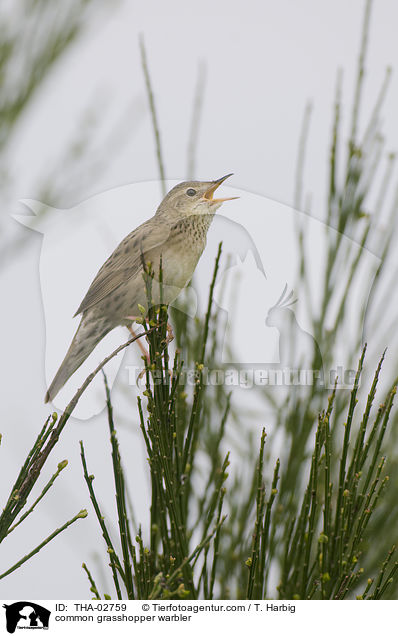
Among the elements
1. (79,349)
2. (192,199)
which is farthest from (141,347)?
(192,199)

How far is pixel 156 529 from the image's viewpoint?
1.36 metres

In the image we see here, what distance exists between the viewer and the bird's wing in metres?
1.16

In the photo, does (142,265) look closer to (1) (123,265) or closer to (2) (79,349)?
(1) (123,265)

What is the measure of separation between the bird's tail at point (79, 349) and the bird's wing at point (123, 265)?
3cm

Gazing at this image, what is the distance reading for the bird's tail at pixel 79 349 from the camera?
118 cm

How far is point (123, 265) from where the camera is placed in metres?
1.17

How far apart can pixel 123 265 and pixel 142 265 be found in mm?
35
